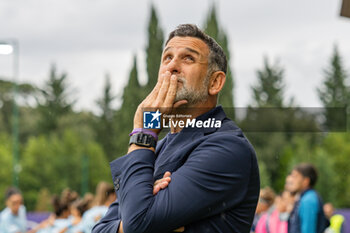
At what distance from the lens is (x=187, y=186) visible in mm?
2162

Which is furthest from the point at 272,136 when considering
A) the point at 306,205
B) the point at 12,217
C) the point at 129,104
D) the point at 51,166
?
the point at 129,104

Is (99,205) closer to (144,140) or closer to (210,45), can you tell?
(210,45)

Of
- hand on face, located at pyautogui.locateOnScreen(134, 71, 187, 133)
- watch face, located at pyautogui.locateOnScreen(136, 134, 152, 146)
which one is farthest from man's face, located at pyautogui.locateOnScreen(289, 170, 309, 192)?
watch face, located at pyautogui.locateOnScreen(136, 134, 152, 146)

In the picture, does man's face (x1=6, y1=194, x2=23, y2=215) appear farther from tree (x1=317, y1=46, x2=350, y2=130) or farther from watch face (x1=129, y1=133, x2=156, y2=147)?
tree (x1=317, y1=46, x2=350, y2=130)

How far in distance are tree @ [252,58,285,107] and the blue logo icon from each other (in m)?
47.7

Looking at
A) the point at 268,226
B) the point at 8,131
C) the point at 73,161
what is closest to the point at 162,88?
the point at 268,226

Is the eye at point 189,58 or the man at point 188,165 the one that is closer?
the man at point 188,165

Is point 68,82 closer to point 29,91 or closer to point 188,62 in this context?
point 29,91

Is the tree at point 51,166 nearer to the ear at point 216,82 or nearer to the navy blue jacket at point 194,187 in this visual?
the ear at point 216,82

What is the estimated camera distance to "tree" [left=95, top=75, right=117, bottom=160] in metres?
46.6

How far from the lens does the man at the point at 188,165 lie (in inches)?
84.0

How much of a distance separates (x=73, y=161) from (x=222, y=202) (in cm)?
4047

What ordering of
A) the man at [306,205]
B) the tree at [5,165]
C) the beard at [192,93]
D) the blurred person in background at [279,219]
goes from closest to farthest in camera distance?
the beard at [192,93] → the man at [306,205] → the blurred person in background at [279,219] → the tree at [5,165]

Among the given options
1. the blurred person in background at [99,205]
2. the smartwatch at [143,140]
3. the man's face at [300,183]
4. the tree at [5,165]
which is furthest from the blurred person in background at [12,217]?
the tree at [5,165]
